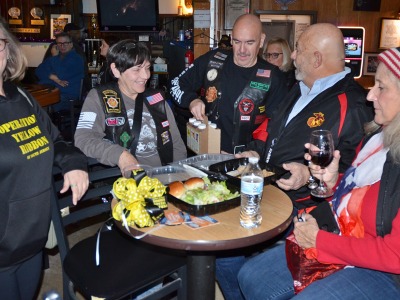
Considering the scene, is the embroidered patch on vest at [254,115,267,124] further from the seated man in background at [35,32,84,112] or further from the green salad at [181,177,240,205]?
the seated man in background at [35,32,84,112]

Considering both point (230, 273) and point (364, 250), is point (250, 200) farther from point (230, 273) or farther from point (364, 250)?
point (230, 273)

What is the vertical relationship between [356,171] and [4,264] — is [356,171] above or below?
above

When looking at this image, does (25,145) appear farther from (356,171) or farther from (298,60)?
(298,60)

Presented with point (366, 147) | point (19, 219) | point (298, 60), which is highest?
point (298, 60)

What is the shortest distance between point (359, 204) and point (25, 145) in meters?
1.45

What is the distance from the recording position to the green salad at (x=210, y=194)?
1.82m

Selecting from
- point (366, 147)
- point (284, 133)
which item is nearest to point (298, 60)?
point (284, 133)

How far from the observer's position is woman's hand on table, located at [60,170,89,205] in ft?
6.54

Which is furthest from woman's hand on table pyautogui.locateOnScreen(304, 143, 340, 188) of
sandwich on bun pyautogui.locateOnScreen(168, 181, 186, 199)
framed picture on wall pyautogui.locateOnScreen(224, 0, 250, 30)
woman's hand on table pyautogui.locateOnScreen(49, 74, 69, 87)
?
woman's hand on table pyautogui.locateOnScreen(49, 74, 69, 87)

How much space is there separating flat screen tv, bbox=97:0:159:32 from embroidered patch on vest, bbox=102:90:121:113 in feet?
17.4

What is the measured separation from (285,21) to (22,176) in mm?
5027

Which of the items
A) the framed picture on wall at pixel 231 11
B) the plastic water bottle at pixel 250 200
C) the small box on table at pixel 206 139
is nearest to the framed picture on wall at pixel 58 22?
the framed picture on wall at pixel 231 11

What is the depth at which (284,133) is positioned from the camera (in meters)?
2.58

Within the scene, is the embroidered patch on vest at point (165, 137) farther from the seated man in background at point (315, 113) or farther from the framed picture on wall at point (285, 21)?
the framed picture on wall at point (285, 21)
